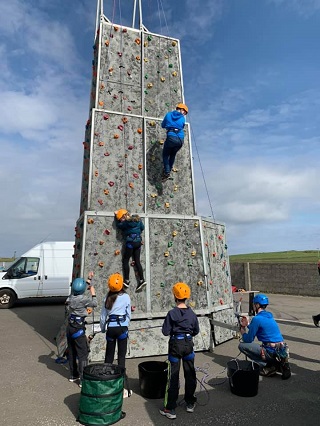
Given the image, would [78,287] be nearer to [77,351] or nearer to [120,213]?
[77,351]

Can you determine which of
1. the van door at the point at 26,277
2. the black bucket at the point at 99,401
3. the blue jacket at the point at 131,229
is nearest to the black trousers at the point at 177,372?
the black bucket at the point at 99,401

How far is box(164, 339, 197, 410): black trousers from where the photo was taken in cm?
503

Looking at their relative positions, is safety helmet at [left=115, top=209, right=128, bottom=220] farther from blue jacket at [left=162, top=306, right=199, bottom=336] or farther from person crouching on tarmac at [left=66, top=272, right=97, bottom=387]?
blue jacket at [left=162, top=306, right=199, bottom=336]

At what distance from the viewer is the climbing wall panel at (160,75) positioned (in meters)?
10.6

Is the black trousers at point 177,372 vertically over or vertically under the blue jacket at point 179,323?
under

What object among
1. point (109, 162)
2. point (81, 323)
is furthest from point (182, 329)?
point (109, 162)

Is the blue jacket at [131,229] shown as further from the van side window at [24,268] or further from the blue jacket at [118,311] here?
the van side window at [24,268]

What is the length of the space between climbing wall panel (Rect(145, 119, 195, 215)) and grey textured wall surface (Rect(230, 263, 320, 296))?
13525mm

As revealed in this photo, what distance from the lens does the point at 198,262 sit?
9344mm

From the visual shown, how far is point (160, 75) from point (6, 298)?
12.5 meters

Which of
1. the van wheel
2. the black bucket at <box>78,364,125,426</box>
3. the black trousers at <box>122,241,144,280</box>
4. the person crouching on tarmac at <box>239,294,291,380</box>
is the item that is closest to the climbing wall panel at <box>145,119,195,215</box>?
the black trousers at <box>122,241,144,280</box>

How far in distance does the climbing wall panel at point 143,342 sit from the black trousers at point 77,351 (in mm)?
1166

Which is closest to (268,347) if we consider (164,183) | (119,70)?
(164,183)

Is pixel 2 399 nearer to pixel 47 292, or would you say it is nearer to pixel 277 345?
pixel 277 345
